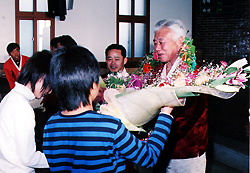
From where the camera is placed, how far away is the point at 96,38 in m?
7.90

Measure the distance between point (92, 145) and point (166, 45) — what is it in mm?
1093

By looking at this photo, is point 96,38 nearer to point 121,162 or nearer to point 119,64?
point 119,64

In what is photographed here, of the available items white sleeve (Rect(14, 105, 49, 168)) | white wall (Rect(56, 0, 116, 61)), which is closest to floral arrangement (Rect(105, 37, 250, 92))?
white sleeve (Rect(14, 105, 49, 168))

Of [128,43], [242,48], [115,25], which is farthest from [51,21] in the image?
[242,48]

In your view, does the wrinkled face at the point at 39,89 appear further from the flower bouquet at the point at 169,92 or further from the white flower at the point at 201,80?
the white flower at the point at 201,80

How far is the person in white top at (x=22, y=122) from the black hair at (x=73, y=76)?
422mm

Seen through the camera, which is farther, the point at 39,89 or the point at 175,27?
the point at 175,27

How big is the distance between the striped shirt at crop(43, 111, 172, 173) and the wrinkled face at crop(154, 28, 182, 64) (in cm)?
94

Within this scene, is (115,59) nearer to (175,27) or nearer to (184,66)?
(175,27)

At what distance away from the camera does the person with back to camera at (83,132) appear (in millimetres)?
1112

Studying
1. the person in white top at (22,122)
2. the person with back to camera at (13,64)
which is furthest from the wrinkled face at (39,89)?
the person with back to camera at (13,64)

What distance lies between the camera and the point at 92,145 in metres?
1.12

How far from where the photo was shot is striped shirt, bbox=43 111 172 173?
1107mm

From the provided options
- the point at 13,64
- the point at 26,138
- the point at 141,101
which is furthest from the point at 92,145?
the point at 13,64
